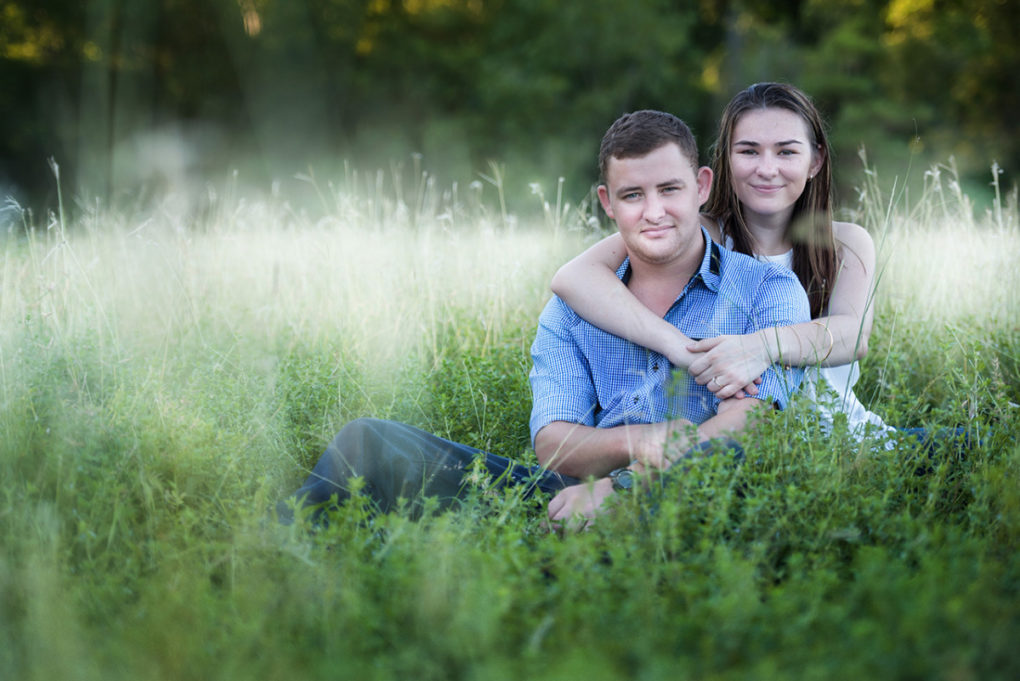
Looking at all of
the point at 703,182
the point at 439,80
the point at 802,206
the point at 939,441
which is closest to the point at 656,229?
the point at 703,182

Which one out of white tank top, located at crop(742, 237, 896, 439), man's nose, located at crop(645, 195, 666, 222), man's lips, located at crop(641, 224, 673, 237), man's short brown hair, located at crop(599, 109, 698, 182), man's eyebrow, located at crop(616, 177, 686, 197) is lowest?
white tank top, located at crop(742, 237, 896, 439)

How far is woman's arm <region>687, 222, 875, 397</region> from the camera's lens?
273 centimetres

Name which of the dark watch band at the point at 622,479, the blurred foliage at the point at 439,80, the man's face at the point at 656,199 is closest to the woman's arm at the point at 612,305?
the man's face at the point at 656,199

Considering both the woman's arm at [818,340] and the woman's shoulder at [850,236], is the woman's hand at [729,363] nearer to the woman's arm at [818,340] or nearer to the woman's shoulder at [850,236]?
the woman's arm at [818,340]

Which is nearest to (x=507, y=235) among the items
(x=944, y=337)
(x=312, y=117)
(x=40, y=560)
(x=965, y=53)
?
(x=944, y=337)

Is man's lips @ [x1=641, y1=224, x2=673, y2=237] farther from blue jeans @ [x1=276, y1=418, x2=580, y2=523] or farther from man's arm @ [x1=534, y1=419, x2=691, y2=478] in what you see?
blue jeans @ [x1=276, y1=418, x2=580, y2=523]

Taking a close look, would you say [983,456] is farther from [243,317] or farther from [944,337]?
[243,317]

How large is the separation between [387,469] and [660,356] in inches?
39.7

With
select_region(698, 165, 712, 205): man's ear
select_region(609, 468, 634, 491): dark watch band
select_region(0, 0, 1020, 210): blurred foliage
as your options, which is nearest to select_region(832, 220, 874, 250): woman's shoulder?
select_region(698, 165, 712, 205): man's ear

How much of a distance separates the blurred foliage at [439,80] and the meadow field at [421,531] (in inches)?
509

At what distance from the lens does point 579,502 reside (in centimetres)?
259

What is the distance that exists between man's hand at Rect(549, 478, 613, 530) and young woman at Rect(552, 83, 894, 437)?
0.51 m

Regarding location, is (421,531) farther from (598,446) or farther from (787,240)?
(787,240)

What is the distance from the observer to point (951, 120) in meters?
19.1
